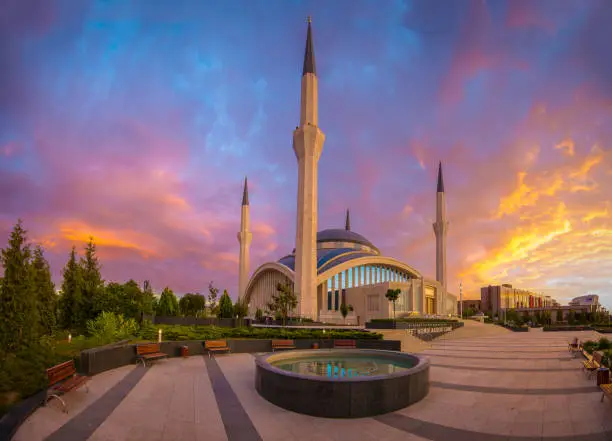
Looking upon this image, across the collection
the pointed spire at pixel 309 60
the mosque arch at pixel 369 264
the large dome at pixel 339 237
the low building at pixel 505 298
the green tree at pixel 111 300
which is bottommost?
the low building at pixel 505 298

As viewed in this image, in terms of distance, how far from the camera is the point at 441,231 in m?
75.5

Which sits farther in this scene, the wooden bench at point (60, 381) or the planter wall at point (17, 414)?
the wooden bench at point (60, 381)

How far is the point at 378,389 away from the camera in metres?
9.04

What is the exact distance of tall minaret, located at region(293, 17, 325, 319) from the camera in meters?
46.2

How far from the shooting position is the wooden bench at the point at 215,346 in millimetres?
17703

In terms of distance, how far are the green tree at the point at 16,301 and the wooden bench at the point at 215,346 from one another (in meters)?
7.80

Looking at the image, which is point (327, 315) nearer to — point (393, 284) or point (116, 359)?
point (393, 284)

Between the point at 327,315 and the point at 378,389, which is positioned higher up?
the point at 378,389

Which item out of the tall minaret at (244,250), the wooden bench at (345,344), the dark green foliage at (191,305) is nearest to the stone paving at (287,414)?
the wooden bench at (345,344)

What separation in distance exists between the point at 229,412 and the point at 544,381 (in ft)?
32.7

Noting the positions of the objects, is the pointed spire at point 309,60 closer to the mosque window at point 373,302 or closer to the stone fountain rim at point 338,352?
the mosque window at point 373,302

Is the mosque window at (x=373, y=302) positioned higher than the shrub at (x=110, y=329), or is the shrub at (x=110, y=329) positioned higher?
the shrub at (x=110, y=329)

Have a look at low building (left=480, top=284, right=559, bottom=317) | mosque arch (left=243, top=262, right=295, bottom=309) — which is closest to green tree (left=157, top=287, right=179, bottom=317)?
mosque arch (left=243, top=262, right=295, bottom=309)

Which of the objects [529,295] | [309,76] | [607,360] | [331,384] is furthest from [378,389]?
[529,295]
